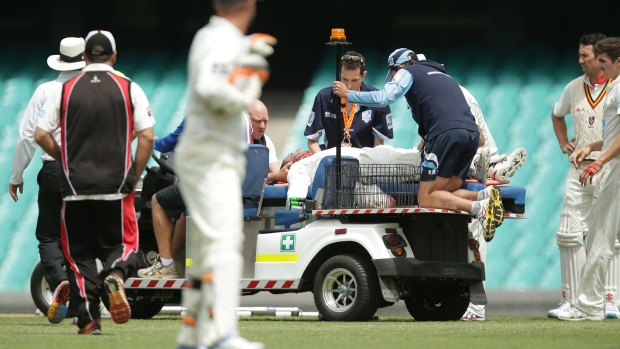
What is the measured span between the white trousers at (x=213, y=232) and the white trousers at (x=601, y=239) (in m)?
5.76

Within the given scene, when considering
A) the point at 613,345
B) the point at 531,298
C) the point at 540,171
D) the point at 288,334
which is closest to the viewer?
the point at 613,345

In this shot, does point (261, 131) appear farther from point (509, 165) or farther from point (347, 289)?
point (509, 165)

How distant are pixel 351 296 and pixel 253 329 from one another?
1.48 meters

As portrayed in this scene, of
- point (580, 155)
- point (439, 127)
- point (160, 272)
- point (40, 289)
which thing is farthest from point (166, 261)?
point (580, 155)

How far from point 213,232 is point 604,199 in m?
5.95

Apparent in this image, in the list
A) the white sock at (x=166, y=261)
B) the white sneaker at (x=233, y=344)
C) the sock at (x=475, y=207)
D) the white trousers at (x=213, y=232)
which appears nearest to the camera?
the white sneaker at (x=233, y=344)

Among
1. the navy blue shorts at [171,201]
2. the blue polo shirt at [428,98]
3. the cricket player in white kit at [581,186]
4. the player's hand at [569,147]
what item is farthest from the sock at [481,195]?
the navy blue shorts at [171,201]

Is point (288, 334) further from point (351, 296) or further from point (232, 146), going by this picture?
point (232, 146)

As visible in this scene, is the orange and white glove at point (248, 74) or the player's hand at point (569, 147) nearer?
the orange and white glove at point (248, 74)

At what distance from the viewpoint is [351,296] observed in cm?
1195

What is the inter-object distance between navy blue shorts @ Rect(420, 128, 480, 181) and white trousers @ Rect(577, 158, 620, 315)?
1245 millimetres

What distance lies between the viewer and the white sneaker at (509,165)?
1280cm

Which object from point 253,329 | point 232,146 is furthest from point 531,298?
point 232,146

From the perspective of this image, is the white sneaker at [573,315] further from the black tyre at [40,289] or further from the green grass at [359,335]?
the black tyre at [40,289]
